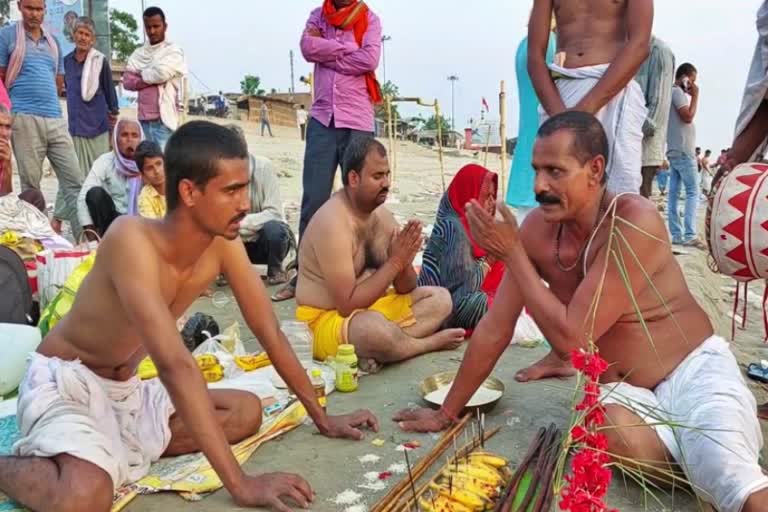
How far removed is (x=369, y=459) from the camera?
2.83m

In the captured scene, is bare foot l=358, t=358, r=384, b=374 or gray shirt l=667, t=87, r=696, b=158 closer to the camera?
bare foot l=358, t=358, r=384, b=374

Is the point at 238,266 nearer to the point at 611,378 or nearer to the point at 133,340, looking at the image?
the point at 133,340

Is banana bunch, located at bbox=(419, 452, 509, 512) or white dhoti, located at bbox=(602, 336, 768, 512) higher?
white dhoti, located at bbox=(602, 336, 768, 512)

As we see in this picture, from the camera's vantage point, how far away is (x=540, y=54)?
388cm

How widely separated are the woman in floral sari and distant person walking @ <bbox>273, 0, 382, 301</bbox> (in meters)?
1.15

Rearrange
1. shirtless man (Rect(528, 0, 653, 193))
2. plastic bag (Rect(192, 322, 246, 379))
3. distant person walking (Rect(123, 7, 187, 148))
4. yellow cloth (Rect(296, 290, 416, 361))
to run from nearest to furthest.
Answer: shirtless man (Rect(528, 0, 653, 193)), plastic bag (Rect(192, 322, 246, 379)), yellow cloth (Rect(296, 290, 416, 361)), distant person walking (Rect(123, 7, 187, 148))

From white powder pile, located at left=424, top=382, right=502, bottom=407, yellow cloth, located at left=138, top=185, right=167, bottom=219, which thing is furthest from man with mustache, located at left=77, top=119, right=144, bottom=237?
white powder pile, located at left=424, top=382, right=502, bottom=407

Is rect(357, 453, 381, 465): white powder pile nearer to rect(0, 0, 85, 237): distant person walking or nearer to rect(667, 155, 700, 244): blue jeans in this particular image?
rect(0, 0, 85, 237): distant person walking

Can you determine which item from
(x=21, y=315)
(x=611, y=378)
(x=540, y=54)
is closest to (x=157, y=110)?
(x=21, y=315)

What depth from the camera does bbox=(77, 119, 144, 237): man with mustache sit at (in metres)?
5.99

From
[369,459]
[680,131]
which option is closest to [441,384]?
[369,459]

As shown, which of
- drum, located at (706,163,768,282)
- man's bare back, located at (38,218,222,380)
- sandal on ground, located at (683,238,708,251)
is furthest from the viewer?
sandal on ground, located at (683,238,708,251)

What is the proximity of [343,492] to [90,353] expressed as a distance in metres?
1.12

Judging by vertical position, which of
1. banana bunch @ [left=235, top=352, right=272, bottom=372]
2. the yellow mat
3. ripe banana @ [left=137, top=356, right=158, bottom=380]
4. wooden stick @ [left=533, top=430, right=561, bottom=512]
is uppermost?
wooden stick @ [left=533, top=430, right=561, bottom=512]
